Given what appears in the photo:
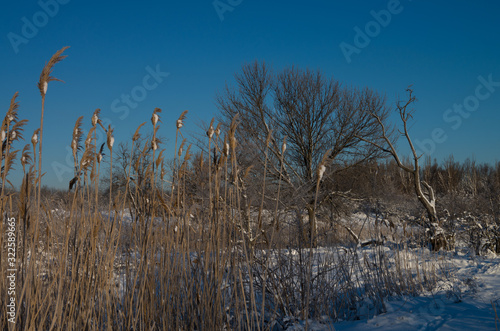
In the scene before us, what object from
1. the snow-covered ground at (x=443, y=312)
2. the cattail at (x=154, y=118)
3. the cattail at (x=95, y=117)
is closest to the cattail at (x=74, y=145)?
the cattail at (x=95, y=117)

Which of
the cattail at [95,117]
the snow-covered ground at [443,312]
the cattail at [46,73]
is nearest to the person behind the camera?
the cattail at [46,73]

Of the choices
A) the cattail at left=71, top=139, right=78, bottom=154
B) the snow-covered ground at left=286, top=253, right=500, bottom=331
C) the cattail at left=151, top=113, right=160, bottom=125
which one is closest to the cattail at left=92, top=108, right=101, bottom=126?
the cattail at left=71, top=139, right=78, bottom=154

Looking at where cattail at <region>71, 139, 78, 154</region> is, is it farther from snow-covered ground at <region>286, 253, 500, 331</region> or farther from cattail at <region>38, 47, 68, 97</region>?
snow-covered ground at <region>286, 253, 500, 331</region>

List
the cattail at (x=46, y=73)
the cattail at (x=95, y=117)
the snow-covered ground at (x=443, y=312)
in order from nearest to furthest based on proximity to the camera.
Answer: the cattail at (x=46, y=73)
the cattail at (x=95, y=117)
the snow-covered ground at (x=443, y=312)

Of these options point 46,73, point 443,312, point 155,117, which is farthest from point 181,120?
point 443,312

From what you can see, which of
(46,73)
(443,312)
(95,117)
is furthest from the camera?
(443,312)

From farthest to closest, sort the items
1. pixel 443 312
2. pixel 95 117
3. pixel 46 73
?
pixel 443 312 → pixel 95 117 → pixel 46 73

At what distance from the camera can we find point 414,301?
12.4ft

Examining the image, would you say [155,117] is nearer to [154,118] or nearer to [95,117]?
[154,118]

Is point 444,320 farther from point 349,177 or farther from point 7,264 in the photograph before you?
point 349,177

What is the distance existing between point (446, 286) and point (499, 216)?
4.08 metres

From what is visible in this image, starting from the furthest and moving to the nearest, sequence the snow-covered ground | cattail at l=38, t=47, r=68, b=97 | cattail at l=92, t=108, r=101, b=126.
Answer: the snow-covered ground
cattail at l=92, t=108, r=101, b=126
cattail at l=38, t=47, r=68, b=97

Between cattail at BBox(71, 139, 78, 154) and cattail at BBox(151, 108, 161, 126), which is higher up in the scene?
cattail at BBox(151, 108, 161, 126)

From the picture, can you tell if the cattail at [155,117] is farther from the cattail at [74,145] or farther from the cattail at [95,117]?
the cattail at [74,145]
